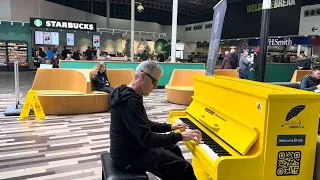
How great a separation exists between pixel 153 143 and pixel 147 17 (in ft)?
82.1

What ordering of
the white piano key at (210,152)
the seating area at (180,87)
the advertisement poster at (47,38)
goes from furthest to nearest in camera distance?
1. the advertisement poster at (47,38)
2. the seating area at (180,87)
3. the white piano key at (210,152)

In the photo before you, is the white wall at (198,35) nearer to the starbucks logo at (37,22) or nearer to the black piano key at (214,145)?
the starbucks logo at (37,22)

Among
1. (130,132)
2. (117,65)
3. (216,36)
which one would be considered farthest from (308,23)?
(130,132)

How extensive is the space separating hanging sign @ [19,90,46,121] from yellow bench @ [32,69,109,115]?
11.9 inches

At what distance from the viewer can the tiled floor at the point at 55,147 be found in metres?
3.18

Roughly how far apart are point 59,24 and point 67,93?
9.91m

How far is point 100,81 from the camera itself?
6.42 m

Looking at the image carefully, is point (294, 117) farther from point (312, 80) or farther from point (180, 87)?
point (180, 87)

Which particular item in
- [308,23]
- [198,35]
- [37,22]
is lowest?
[37,22]

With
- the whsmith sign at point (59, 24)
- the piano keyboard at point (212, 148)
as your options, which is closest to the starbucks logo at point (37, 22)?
the whsmith sign at point (59, 24)

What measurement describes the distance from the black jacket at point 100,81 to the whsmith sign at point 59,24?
9411mm

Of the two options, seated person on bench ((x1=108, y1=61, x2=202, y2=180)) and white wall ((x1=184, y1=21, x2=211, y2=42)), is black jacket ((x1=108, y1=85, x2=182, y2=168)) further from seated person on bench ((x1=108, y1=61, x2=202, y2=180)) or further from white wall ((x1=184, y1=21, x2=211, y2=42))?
white wall ((x1=184, y1=21, x2=211, y2=42))

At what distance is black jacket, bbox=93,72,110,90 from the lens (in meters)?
6.40

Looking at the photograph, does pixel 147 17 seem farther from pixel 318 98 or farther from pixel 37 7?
pixel 318 98
